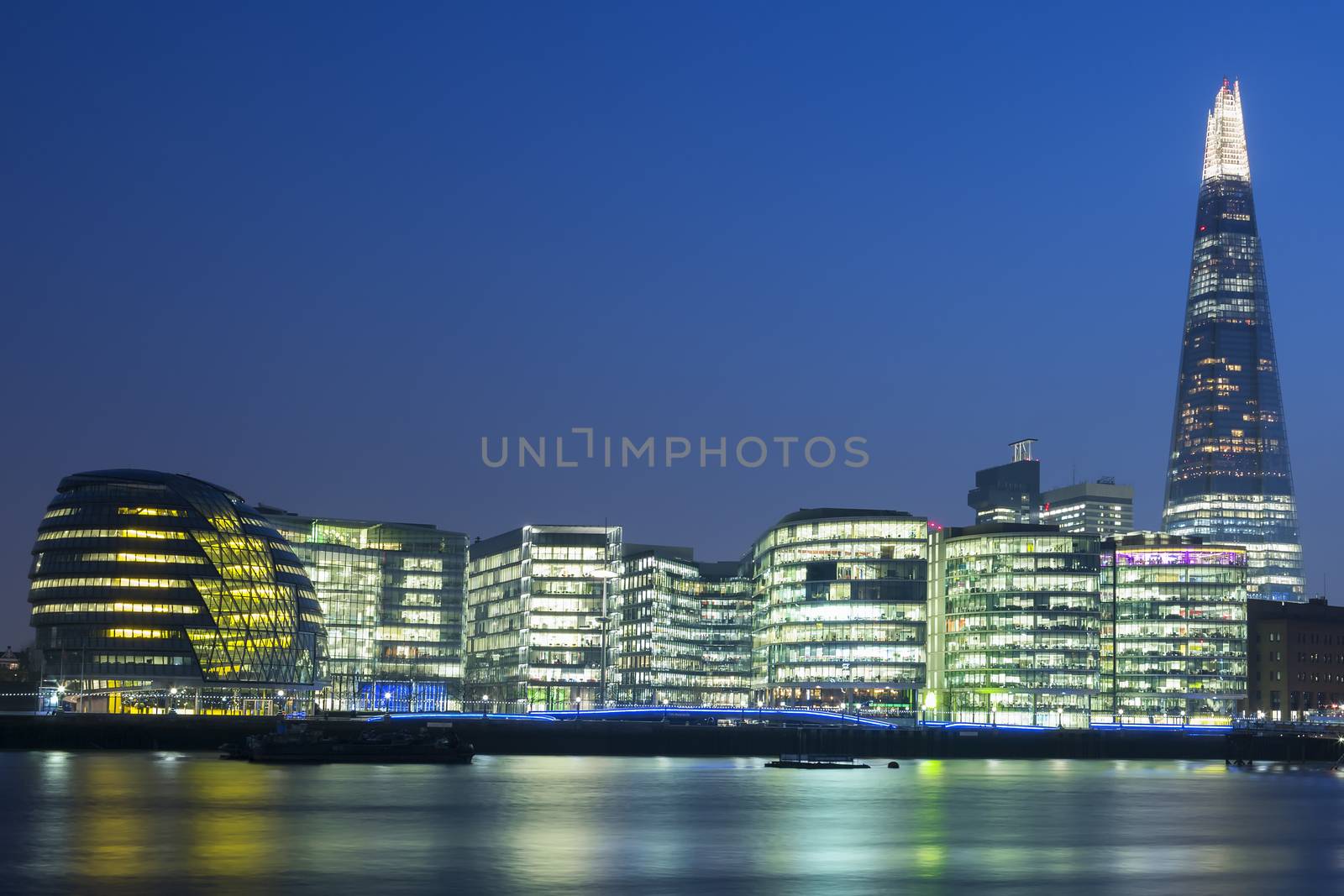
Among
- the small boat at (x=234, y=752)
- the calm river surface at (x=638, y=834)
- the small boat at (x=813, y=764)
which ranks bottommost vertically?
the small boat at (x=813, y=764)

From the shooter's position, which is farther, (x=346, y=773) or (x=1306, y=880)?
(x=346, y=773)

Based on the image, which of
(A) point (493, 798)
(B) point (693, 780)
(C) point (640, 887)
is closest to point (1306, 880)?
(C) point (640, 887)

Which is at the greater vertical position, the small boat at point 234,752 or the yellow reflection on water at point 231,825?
the yellow reflection on water at point 231,825

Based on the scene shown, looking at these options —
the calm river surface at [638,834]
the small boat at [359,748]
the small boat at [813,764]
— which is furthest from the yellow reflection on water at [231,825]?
the small boat at [813,764]

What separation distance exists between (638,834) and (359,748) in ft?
314

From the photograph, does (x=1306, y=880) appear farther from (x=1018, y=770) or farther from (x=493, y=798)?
(x=1018, y=770)

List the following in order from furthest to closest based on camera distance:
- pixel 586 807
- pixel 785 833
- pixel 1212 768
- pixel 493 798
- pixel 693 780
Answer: pixel 1212 768
pixel 693 780
pixel 493 798
pixel 586 807
pixel 785 833

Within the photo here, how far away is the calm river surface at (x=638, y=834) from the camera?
215ft

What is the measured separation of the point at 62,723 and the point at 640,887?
497 feet

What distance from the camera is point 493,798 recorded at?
113375 mm

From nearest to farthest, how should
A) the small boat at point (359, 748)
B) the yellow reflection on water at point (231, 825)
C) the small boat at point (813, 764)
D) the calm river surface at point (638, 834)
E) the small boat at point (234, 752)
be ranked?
the calm river surface at point (638, 834), the yellow reflection on water at point (231, 825), the small boat at point (359, 748), the small boat at point (234, 752), the small boat at point (813, 764)

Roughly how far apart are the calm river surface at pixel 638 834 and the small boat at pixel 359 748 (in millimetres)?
21964

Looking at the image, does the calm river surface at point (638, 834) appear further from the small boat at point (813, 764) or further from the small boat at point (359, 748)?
the small boat at point (813, 764)

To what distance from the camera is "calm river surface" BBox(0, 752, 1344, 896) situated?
65.5 meters
